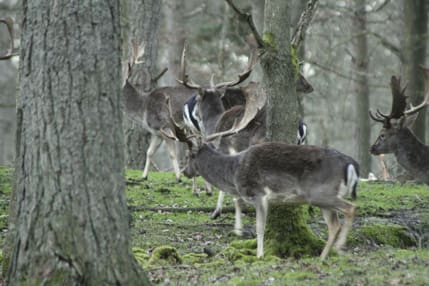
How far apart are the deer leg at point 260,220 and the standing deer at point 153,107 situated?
5.26 metres

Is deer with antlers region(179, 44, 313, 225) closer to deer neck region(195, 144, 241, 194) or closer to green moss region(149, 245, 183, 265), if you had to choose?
deer neck region(195, 144, 241, 194)

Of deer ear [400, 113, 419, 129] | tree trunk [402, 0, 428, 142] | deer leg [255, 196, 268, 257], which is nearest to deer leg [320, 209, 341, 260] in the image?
deer leg [255, 196, 268, 257]

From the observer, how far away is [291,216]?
8969mm

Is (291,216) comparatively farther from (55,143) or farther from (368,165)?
(368,165)

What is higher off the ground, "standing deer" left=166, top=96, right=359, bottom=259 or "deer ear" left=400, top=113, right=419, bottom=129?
"deer ear" left=400, top=113, right=419, bottom=129

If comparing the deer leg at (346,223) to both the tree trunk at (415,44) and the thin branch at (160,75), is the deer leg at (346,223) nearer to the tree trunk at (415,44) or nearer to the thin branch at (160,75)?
the thin branch at (160,75)

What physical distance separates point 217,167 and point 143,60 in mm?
6942

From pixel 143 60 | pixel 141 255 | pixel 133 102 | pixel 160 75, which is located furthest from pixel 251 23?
pixel 143 60

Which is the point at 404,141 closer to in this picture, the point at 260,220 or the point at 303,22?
the point at 303,22

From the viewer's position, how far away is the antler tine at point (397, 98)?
10921 mm

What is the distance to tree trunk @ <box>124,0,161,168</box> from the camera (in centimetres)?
1592

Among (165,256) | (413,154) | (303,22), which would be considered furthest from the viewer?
(413,154)

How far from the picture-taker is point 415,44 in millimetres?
15484

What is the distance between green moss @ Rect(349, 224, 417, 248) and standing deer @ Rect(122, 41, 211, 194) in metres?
4.86
